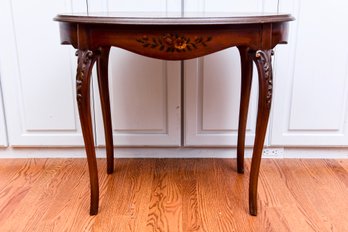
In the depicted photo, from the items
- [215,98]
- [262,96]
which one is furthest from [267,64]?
[215,98]

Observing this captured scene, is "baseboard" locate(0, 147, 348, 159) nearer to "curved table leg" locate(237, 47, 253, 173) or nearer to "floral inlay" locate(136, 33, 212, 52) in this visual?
"curved table leg" locate(237, 47, 253, 173)

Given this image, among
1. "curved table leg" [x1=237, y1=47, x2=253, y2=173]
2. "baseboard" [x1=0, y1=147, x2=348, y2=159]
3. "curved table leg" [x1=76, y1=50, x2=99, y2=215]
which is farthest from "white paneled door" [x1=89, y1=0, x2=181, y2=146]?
"curved table leg" [x1=76, y1=50, x2=99, y2=215]

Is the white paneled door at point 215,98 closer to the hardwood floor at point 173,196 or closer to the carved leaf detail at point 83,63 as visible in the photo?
the hardwood floor at point 173,196

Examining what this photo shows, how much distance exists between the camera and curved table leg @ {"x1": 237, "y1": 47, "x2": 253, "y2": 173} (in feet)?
4.49

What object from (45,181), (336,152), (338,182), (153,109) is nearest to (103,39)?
(153,109)

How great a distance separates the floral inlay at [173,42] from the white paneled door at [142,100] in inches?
20.5

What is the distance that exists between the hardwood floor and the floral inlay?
580mm

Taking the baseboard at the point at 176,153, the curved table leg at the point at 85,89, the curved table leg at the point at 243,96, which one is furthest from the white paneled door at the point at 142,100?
the curved table leg at the point at 85,89

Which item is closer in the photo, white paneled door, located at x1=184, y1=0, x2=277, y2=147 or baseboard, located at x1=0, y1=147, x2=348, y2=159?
white paneled door, located at x1=184, y1=0, x2=277, y2=147

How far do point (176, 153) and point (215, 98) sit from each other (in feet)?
1.09

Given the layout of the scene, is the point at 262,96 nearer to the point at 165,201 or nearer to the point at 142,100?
the point at 165,201

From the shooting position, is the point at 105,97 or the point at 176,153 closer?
the point at 105,97

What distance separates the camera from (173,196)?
1.35m

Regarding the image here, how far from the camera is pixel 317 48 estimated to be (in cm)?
151
